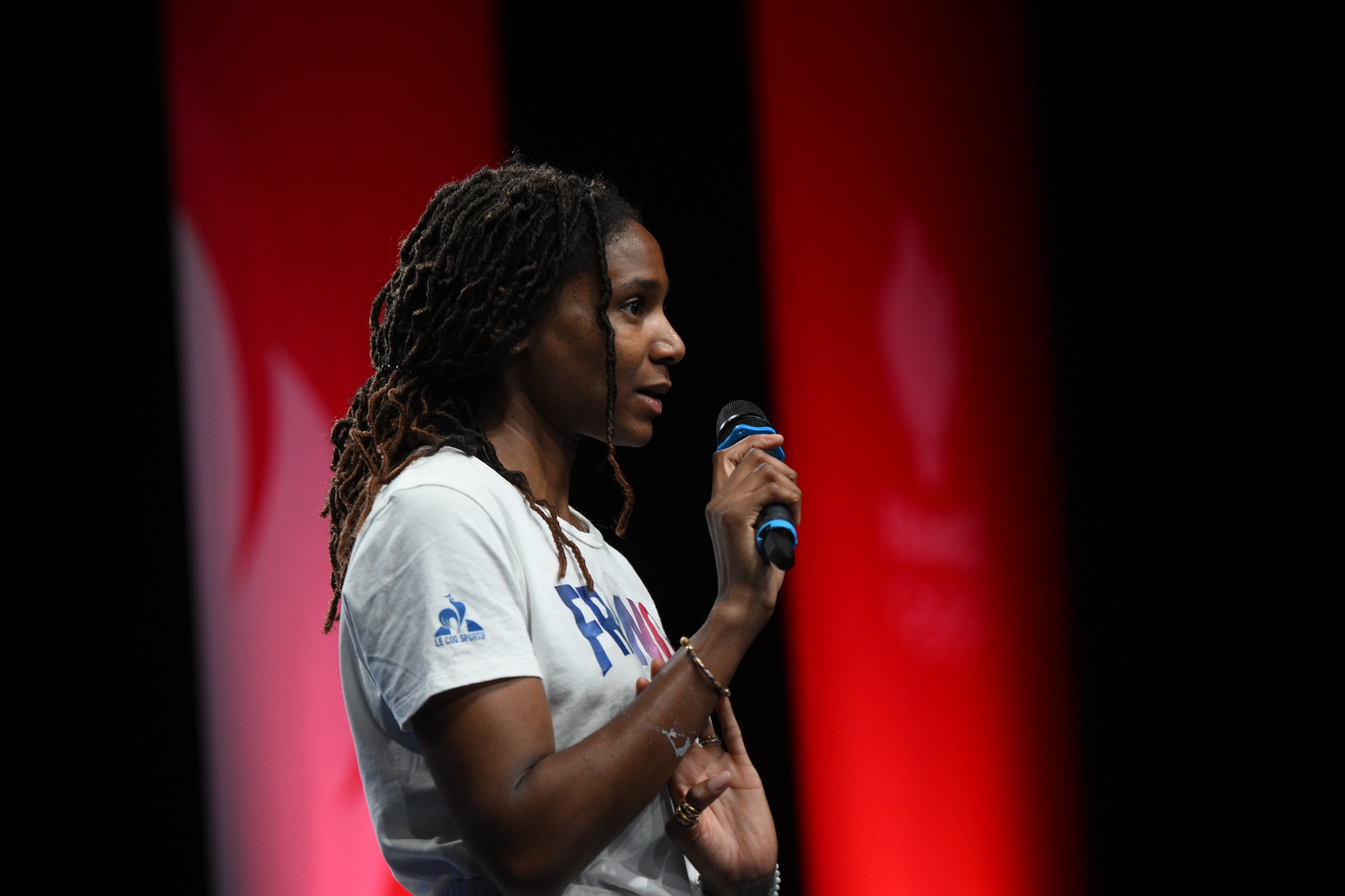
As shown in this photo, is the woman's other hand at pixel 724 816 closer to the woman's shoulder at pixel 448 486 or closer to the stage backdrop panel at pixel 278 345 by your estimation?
the woman's shoulder at pixel 448 486

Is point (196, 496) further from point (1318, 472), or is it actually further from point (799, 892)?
point (1318, 472)

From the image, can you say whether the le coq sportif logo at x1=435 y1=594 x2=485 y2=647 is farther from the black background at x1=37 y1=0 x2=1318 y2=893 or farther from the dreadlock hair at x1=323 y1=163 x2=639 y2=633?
the black background at x1=37 y1=0 x2=1318 y2=893

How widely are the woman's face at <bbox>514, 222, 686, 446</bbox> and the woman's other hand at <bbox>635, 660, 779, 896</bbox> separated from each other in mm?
354

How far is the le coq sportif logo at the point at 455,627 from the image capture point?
950 millimetres

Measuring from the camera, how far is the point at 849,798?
247 centimetres

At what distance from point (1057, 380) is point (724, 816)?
1660mm

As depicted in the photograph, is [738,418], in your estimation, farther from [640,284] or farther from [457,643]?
[457,643]

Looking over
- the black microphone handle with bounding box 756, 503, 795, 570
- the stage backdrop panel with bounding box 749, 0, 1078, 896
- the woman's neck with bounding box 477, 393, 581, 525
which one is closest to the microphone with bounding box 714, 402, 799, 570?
the black microphone handle with bounding box 756, 503, 795, 570

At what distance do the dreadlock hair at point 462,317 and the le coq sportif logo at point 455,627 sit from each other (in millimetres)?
260

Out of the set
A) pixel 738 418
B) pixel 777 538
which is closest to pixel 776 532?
pixel 777 538

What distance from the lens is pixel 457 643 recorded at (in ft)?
3.11

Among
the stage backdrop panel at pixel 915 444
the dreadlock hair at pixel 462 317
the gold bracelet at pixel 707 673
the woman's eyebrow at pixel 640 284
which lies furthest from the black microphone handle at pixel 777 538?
the stage backdrop panel at pixel 915 444

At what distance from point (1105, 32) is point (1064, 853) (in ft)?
6.67

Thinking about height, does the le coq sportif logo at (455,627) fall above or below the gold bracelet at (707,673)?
above
